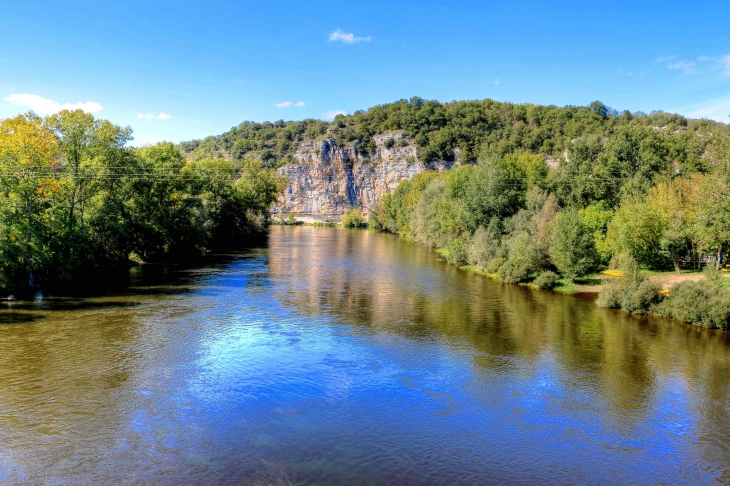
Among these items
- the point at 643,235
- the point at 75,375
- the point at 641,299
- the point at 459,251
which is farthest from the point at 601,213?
the point at 75,375

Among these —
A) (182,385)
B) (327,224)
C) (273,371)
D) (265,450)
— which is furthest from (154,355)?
(327,224)

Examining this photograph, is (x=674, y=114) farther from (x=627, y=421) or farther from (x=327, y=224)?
(x=627, y=421)

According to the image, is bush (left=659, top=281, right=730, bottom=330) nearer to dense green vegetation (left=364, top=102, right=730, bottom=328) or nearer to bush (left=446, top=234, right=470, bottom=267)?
dense green vegetation (left=364, top=102, right=730, bottom=328)

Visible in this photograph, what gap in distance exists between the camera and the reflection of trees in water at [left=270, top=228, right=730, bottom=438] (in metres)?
19.0

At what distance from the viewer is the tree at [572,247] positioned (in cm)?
3656

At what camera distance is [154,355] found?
19938mm

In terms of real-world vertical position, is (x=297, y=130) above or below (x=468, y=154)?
above

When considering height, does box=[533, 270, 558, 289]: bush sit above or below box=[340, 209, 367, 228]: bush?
below

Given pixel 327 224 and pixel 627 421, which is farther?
pixel 327 224

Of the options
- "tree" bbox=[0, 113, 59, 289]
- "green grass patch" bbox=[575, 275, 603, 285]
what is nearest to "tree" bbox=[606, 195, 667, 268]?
"green grass patch" bbox=[575, 275, 603, 285]

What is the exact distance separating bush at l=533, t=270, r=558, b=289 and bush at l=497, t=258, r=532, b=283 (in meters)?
1.47

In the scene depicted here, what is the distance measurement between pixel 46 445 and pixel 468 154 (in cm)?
12849

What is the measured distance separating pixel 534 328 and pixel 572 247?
1259cm

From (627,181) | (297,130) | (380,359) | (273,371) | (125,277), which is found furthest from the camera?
(297,130)
